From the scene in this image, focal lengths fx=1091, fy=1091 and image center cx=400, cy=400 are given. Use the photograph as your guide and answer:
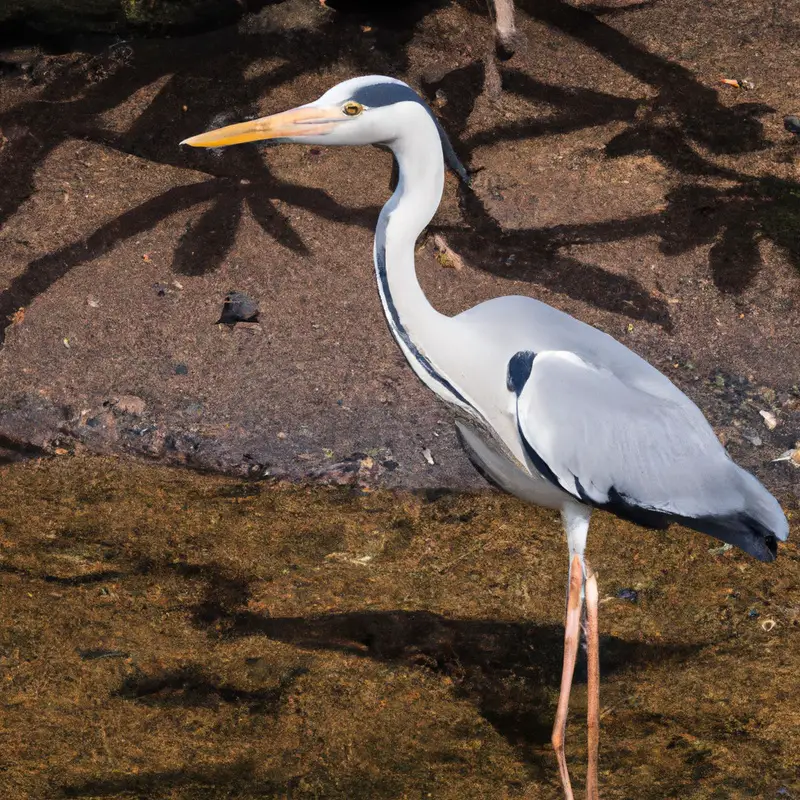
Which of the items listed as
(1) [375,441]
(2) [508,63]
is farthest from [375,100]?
(2) [508,63]

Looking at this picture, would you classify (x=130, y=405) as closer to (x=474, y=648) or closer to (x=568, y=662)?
(x=474, y=648)

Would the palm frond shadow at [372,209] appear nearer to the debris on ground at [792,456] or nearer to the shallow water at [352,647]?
the debris on ground at [792,456]

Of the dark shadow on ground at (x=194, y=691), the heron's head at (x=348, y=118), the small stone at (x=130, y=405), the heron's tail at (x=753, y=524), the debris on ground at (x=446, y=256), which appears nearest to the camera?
the heron's head at (x=348, y=118)

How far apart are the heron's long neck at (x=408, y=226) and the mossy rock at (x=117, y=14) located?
3003mm

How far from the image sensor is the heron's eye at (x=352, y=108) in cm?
256

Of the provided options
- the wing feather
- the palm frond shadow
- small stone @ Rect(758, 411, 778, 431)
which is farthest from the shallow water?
the palm frond shadow

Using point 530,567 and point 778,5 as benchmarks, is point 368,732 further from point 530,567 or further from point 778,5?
point 778,5

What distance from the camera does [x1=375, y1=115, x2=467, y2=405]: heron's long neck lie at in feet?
8.48

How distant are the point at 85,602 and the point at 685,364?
2.16m

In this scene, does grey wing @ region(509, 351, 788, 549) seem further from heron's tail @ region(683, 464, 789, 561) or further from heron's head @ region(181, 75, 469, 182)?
heron's head @ region(181, 75, 469, 182)

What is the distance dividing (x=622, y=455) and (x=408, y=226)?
772 mm

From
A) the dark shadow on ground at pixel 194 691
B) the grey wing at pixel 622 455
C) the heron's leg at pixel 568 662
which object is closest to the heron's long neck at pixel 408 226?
the grey wing at pixel 622 455

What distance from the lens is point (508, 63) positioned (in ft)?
16.9

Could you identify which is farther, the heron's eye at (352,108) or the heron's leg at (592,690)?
the heron's leg at (592,690)
